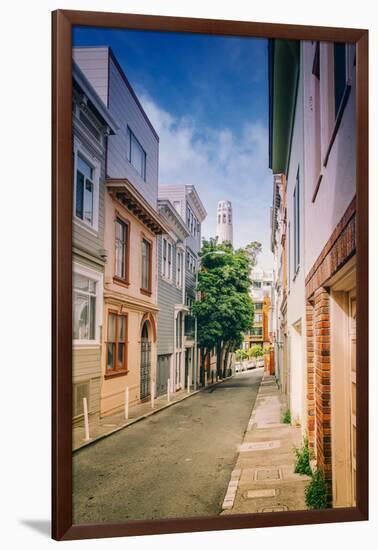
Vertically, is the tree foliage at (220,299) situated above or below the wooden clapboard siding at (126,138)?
below

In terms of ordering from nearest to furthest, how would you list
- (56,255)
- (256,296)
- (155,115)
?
(56,255) < (155,115) < (256,296)

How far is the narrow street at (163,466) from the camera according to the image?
4027mm

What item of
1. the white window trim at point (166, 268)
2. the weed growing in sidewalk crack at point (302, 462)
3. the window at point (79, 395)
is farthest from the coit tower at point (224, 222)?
the weed growing in sidewalk crack at point (302, 462)

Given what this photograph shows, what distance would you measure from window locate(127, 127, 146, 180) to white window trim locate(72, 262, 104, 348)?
2.36 ft

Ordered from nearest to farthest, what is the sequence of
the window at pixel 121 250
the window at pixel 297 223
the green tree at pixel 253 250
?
the window at pixel 121 250
the green tree at pixel 253 250
the window at pixel 297 223

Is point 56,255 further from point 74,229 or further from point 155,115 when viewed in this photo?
point 155,115

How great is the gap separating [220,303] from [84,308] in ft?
3.31

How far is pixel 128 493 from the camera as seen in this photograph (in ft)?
13.4

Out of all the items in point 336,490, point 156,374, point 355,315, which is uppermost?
point 355,315

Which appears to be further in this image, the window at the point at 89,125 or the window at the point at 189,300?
the window at the point at 189,300

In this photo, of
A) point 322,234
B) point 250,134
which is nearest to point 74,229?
point 250,134

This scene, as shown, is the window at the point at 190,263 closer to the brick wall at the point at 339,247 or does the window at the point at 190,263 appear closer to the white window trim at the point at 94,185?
the white window trim at the point at 94,185

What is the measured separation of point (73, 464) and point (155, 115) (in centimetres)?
217

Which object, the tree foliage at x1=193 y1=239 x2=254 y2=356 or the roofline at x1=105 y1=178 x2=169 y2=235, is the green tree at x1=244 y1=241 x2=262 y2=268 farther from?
the roofline at x1=105 y1=178 x2=169 y2=235
